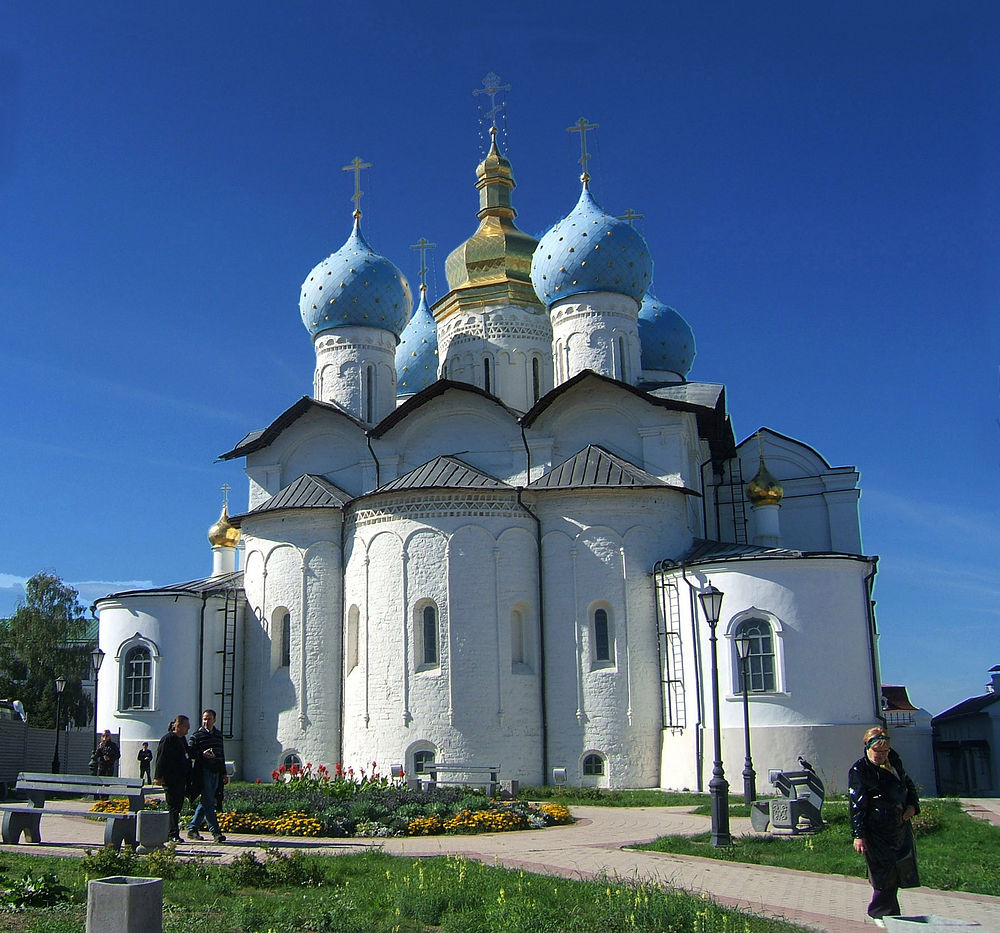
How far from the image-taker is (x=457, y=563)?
20.0 meters

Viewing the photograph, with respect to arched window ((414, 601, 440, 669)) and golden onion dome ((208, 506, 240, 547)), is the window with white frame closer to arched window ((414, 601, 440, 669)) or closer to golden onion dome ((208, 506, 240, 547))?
arched window ((414, 601, 440, 669))

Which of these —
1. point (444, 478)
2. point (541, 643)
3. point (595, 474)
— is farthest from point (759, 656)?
point (444, 478)

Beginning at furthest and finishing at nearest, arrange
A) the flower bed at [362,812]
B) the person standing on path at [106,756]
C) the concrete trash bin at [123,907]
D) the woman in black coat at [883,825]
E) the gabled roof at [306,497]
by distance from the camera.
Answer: the gabled roof at [306,497] → the person standing on path at [106,756] → the flower bed at [362,812] → the woman in black coat at [883,825] → the concrete trash bin at [123,907]

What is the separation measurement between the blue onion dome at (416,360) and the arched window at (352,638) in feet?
29.6

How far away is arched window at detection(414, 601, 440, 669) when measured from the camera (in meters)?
19.9

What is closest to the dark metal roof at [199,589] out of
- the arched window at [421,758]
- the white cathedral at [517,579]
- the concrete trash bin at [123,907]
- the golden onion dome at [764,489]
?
the white cathedral at [517,579]

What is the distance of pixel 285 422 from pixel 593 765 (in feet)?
32.0

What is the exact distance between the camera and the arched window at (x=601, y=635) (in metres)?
20.2

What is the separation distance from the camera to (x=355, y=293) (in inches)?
960

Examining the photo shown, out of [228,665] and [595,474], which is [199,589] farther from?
[595,474]

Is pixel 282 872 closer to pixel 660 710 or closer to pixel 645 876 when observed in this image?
pixel 645 876

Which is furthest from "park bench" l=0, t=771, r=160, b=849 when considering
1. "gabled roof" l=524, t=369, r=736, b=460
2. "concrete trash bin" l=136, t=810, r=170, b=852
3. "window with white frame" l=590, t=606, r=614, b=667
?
"gabled roof" l=524, t=369, r=736, b=460

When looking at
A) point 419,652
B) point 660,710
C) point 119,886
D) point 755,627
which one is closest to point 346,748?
point 419,652

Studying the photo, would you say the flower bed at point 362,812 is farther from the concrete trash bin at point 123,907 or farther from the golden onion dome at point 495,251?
the golden onion dome at point 495,251
